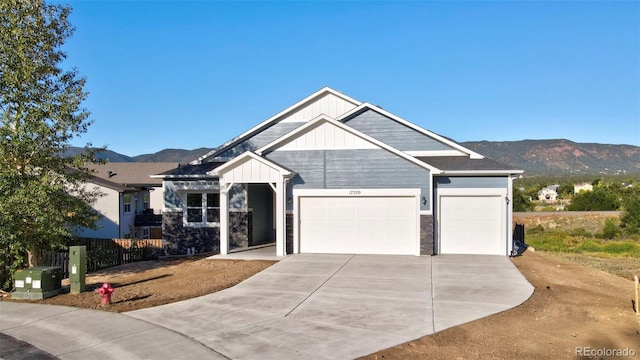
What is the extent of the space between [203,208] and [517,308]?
1355cm

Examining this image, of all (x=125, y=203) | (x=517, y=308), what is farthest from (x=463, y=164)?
(x=125, y=203)

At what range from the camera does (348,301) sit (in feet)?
36.1

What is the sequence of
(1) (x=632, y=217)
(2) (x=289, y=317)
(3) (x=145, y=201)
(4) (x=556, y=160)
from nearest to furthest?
(2) (x=289, y=317) → (3) (x=145, y=201) → (1) (x=632, y=217) → (4) (x=556, y=160)

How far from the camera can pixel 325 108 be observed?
23.2 m

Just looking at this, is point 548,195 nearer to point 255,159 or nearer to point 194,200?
point 194,200

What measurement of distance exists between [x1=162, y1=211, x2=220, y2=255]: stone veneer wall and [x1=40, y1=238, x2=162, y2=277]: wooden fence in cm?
65

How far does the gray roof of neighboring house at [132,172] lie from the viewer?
120 ft

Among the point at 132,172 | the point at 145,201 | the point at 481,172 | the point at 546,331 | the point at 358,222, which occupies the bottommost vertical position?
the point at 546,331

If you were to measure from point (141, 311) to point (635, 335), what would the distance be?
984 centimetres

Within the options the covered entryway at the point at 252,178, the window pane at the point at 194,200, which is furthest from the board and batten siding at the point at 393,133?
the window pane at the point at 194,200

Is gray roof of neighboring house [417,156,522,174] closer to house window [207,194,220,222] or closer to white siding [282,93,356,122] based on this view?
white siding [282,93,356,122]

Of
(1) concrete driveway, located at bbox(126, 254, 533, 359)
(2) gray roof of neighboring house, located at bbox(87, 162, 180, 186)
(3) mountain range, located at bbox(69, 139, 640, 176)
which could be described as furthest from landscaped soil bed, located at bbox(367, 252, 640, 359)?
(3) mountain range, located at bbox(69, 139, 640, 176)

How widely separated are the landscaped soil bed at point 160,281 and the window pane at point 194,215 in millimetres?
2346

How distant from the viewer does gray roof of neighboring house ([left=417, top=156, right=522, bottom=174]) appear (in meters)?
17.3
